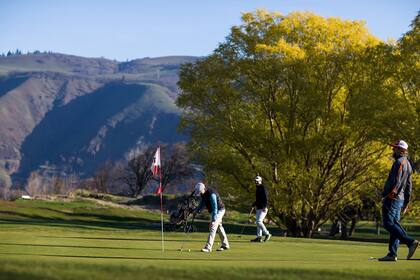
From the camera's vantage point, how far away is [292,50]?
47969mm

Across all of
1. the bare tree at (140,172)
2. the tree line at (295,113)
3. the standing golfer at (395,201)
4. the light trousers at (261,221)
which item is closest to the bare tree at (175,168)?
the bare tree at (140,172)

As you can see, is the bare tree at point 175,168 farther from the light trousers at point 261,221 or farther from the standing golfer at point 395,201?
the standing golfer at point 395,201

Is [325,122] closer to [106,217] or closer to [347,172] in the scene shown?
[347,172]

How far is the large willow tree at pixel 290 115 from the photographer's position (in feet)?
158

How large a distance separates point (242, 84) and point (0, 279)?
40483 millimetres

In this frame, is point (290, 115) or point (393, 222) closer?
point (393, 222)

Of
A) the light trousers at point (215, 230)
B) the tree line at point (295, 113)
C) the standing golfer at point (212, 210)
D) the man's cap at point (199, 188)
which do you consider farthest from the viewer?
the tree line at point (295, 113)

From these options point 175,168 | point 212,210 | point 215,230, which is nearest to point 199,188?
point 212,210

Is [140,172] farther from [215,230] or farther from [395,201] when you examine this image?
[395,201]

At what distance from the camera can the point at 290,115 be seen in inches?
1938

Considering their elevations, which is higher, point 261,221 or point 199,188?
point 199,188

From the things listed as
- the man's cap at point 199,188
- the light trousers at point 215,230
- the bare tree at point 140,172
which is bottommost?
the bare tree at point 140,172

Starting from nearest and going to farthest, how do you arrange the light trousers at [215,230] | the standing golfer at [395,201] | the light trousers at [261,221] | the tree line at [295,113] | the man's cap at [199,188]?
the standing golfer at [395,201] < the light trousers at [215,230] < the man's cap at [199,188] < the light trousers at [261,221] < the tree line at [295,113]

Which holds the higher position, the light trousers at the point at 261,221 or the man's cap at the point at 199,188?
the man's cap at the point at 199,188
